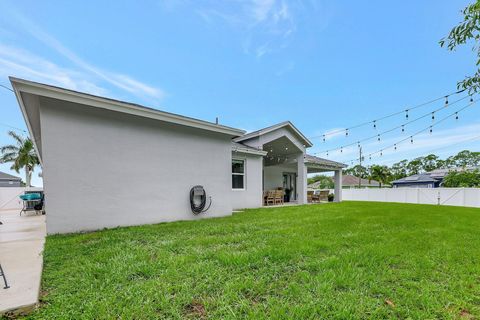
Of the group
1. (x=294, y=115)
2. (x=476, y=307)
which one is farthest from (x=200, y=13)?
(x=294, y=115)

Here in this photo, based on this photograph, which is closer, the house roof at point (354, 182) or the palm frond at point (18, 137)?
the palm frond at point (18, 137)

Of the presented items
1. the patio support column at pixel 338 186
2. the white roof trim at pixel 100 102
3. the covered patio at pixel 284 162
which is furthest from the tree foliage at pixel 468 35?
the patio support column at pixel 338 186

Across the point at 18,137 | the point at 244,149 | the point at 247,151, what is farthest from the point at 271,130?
the point at 18,137

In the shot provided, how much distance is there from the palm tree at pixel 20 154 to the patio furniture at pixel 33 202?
1797cm

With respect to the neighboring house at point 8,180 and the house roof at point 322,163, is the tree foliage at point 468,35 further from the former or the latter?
the neighboring house at point 8,180

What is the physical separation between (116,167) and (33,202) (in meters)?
8.52

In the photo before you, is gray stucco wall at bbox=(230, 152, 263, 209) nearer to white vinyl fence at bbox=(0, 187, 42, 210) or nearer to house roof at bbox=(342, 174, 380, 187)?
white vinyl fence at bbox=(0, 187, 42, 210)

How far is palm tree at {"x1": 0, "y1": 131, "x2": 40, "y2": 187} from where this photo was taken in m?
24.5

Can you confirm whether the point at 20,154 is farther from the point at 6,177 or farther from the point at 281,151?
the point at 281,151

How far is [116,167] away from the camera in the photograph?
6355mm

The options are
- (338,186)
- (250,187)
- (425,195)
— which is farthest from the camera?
(425,195)

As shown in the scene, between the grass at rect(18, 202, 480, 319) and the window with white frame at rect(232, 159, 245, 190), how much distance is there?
6.25 meters

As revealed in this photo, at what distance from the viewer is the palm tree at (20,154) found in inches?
966

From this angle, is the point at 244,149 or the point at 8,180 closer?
the point at 244,149
